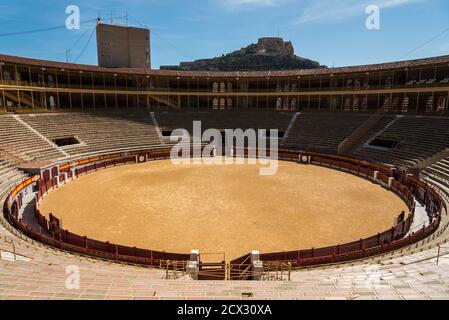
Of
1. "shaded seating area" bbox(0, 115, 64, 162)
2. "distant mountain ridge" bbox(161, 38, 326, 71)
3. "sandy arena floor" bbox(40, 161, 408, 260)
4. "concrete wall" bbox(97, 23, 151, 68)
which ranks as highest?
"distant mountain ridge" bbox(161, 38, 326, 71)

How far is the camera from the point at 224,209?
778 inches

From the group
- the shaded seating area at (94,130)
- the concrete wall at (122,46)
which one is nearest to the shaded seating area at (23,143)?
the shaded seating area at (94,130)

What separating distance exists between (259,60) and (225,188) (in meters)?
134

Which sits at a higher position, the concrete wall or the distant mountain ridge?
the distant mountain ridge

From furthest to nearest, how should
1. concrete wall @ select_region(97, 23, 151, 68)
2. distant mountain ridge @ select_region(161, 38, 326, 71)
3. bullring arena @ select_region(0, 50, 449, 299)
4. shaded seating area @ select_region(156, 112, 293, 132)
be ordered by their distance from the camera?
1. distant mountain ridge @ select_region(161, 38, 326, 71)
2. concrete wall @ select_region(97, 23, 151, 68)
3. shaded seating area @ select_region(156, 112, 293, 132)
4. bullring arena @ select_region(0, 50, 449, 299)

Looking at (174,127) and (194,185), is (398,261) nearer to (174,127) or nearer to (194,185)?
(194,185)

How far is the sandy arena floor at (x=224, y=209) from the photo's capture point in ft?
51.0

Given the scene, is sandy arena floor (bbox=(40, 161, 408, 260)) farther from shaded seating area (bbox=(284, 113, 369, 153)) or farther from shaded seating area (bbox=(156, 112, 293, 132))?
shaded seating area (bbox=(156, 112, 293, 132))

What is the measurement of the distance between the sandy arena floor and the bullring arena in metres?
0.12

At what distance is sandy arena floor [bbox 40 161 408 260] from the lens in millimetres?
15539

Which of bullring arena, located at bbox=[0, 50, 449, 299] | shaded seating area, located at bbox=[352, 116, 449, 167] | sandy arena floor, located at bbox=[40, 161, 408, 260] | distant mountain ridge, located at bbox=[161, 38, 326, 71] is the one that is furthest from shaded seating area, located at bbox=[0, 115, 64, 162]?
distant mountain ridge, located at bbox=[161, 38, 326, 71]

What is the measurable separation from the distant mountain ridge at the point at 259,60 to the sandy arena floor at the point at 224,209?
384ft

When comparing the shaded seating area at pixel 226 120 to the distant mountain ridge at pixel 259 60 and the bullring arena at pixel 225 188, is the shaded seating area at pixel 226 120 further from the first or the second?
the distant mountain ridge at pixel 259 60
